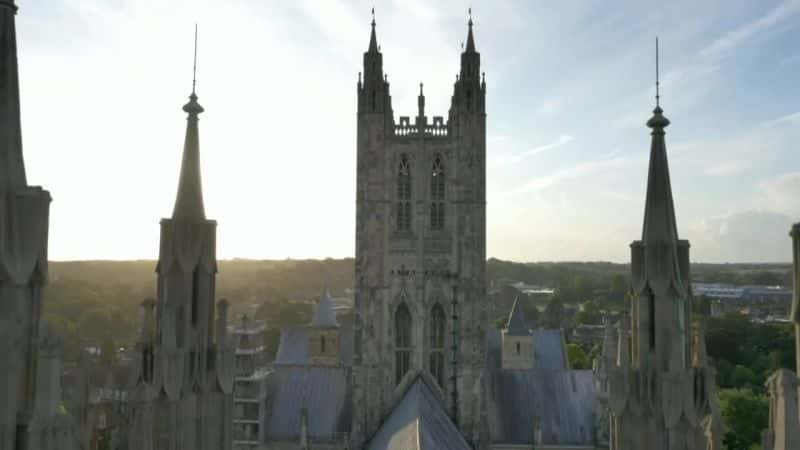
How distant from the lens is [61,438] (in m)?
5.85

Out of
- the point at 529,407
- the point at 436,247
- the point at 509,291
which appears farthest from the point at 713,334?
the point at 509,291

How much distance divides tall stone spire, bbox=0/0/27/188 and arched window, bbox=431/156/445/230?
2587cm

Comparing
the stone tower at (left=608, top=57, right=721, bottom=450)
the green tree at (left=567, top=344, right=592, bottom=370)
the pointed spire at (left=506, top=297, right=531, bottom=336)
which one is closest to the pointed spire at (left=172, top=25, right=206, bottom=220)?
the stone tower at (left=608, top=57, right=721, bottom=450)

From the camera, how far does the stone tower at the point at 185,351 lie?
27.6 ft

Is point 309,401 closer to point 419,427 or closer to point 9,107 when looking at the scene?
point 419,427

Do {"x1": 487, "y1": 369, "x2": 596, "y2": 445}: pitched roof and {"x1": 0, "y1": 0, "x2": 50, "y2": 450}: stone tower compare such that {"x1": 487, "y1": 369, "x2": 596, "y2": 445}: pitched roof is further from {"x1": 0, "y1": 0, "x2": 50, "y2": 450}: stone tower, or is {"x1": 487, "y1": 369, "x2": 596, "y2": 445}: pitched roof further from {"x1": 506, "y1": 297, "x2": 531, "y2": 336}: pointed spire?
{"x1": 0, "y1": 0, "x2": 50, "y2": 450}: stone tower

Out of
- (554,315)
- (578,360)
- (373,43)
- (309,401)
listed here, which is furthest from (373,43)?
(554,315)

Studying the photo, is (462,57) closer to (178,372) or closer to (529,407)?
(529,407)

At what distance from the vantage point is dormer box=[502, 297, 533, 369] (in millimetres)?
46188

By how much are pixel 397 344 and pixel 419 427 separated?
7.19m

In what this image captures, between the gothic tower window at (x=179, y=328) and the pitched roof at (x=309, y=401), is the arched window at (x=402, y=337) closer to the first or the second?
the pitched roof at (x=309, y=401)

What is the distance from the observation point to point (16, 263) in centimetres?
561

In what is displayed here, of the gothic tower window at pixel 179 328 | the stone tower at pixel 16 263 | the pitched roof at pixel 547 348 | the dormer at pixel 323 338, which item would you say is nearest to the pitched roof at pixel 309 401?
the dormer at pixel 323 338

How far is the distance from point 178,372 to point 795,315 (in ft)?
22.4
